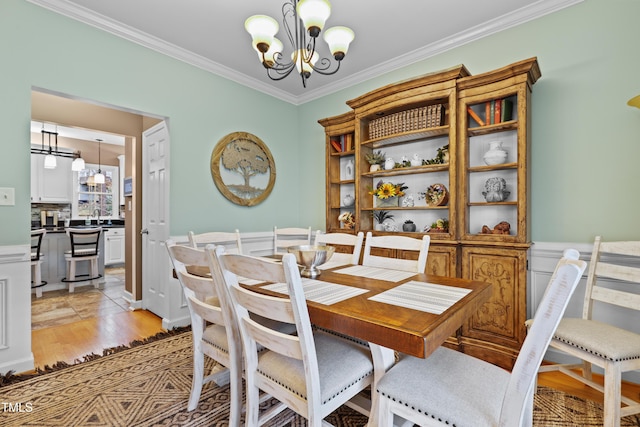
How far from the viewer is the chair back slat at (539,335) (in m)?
0.73

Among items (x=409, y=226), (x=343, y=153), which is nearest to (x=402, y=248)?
(x=409, y=226)

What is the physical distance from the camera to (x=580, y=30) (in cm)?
217

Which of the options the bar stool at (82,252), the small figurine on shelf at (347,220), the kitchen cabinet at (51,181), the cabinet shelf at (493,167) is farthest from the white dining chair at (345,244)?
the kitchen cabinet at (51,181)

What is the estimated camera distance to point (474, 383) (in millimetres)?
1060

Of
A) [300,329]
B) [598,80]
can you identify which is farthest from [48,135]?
[598,80]

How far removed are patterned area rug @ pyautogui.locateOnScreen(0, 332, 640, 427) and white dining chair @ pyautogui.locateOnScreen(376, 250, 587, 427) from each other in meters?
0.69

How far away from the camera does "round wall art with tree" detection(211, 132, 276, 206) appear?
3.29 metres

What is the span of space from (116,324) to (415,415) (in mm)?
3222

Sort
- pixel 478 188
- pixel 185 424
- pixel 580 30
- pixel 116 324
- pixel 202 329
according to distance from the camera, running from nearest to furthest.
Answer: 1. pixel 185 424
2. pixel 202 329
3. pixel 580 30
4. pixel 478 188
5. pixel 116 324

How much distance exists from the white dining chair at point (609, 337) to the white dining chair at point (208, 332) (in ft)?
5.63

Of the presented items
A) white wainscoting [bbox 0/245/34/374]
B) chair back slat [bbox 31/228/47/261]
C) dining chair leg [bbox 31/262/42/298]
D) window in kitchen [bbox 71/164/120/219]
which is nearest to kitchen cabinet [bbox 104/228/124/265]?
window in kitchen [bbox 71/164/120/219]

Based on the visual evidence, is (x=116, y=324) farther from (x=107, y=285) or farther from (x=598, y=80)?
(x=598, y=80)

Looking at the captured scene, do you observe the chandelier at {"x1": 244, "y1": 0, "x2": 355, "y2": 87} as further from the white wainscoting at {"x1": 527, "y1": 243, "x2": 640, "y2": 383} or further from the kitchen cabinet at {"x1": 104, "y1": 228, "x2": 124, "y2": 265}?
the kitchen cabinet at {"x1": 104, "y1": 228, "x2": 124, "y2": 265}

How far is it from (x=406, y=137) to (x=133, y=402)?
2942 mm
